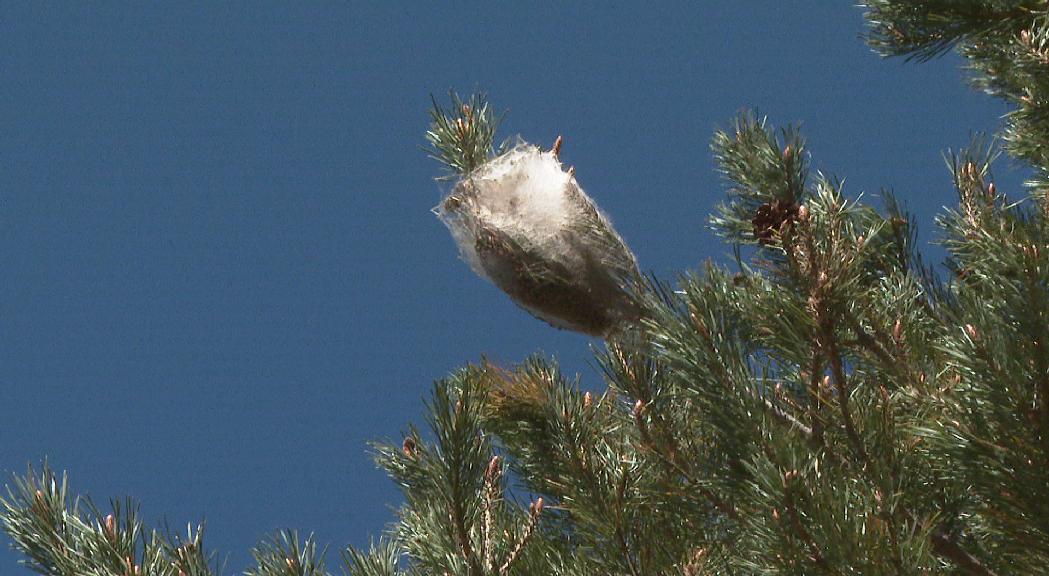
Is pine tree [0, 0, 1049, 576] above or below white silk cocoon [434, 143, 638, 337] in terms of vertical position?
below

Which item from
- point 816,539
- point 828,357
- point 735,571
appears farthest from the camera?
point 735,571

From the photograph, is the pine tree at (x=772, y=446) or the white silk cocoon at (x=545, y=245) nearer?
the pine tree at (x=772, y=446)

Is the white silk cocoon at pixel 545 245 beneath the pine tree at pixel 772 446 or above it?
above

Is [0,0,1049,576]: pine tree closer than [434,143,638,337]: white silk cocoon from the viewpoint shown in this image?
Yes

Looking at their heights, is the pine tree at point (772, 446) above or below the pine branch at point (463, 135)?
below

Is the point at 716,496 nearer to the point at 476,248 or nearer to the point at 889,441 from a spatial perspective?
the point at 889,441

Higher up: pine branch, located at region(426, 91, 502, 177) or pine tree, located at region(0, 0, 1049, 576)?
pine branch, located at region(426, 91, 502, 177)

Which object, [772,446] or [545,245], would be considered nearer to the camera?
[772,446]

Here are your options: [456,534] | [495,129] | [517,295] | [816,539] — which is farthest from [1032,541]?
[495,129]
